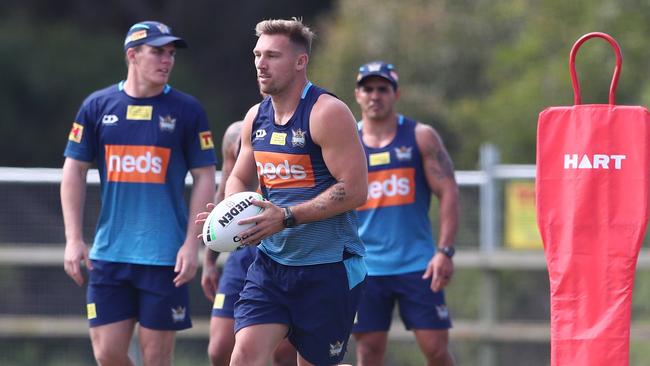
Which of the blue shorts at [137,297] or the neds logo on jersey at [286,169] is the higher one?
the neds logo on jersey at [286,169]

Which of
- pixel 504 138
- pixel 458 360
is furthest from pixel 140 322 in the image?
pixel 504 138

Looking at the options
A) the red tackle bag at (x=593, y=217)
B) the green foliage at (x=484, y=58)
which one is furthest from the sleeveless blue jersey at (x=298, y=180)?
the green foliage at (x=484, y=58)

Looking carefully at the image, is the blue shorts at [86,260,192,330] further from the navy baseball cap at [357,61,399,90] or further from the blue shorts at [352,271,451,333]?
the navy baseball cap at [357,61,399,90]

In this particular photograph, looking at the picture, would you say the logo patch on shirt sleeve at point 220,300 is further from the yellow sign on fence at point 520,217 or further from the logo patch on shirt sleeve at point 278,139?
the yellow sign on fence at point 520,217

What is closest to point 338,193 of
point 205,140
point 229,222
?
point 229,222

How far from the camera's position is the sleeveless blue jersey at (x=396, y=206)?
8711 millimetres


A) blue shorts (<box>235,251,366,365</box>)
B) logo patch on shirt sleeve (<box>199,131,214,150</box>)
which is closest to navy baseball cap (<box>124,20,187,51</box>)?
logo patch on shirt sleeve (<box>199,131,214,150</box>)

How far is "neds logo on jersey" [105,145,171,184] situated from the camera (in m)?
7.90

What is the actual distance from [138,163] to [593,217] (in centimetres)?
288

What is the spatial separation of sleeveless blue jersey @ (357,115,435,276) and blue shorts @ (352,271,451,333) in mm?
70

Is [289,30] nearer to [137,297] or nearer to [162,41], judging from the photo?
[162,41]

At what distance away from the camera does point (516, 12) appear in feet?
63.8

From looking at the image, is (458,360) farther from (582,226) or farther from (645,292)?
(582,226)

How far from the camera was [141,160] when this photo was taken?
790 cm
